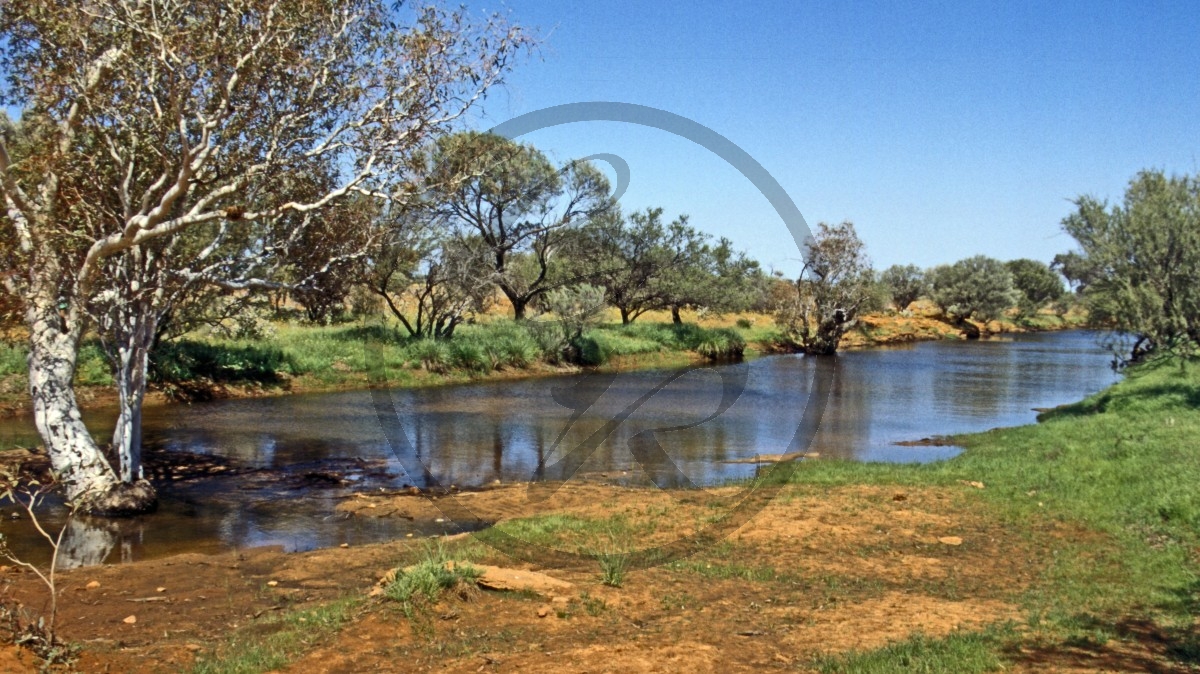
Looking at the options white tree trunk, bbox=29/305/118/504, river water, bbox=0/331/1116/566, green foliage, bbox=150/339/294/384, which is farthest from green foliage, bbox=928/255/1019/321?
white tree trunk, bbox=29/305/118/504

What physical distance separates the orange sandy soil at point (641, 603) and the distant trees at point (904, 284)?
7257 centimetres

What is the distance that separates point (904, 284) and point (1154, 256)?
6128 cm

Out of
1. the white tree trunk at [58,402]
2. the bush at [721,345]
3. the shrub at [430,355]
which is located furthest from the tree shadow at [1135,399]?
the bush at [721,345]

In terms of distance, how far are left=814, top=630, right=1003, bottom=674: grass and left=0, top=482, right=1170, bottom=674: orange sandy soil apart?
18cm

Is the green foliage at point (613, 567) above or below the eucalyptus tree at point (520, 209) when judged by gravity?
below

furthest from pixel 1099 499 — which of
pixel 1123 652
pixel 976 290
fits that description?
pixel 976 290

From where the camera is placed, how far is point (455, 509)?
41.9 feet

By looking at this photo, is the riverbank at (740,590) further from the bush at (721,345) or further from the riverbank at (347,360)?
the bush at (721,345)

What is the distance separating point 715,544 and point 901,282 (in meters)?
75.8

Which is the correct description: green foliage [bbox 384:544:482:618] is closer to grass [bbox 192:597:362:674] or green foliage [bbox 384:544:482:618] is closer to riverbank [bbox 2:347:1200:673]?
riverbank [bbox 2:347:1200:673]

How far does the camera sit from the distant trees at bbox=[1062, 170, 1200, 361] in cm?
2070

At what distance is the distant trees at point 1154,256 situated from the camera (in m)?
20.7

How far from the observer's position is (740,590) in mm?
8148

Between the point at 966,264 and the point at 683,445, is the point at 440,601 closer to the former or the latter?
the point at 683,445
